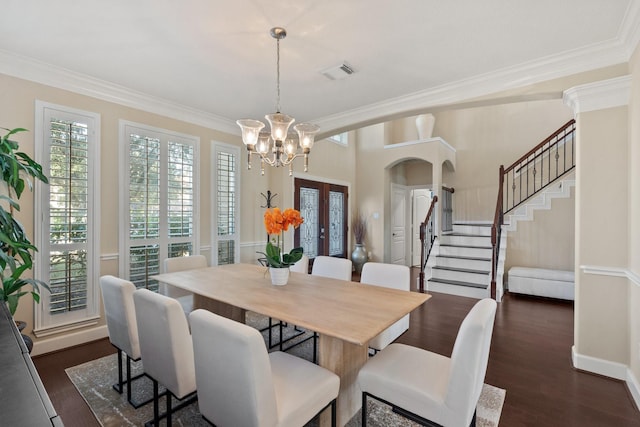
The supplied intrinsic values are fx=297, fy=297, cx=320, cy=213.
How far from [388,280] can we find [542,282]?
370 centimetres

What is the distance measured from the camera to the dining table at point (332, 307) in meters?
1.56

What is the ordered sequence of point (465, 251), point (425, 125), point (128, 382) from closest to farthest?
point (128, 382), point (465, 251), point (425, 125)

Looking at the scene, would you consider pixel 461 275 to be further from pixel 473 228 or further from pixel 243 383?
pixel 243 383

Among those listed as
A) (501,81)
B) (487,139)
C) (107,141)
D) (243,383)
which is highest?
(487,139)

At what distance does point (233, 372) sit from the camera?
4.03 feet

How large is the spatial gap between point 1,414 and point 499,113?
7.77 metres

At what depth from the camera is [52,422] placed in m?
0.72

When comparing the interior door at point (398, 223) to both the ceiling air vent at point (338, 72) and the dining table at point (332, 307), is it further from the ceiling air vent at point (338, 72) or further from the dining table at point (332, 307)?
the dining table at point (332, 307)

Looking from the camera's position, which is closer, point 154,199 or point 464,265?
point 154,199

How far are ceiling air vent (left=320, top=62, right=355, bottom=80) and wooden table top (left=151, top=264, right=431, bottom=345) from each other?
191 cm

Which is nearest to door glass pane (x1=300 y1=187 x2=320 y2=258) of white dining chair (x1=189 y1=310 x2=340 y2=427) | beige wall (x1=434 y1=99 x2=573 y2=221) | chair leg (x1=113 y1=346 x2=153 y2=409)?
beige wall (x1=434 y1=99 x2=573 y2=221)

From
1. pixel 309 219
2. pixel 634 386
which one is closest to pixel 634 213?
pixel 634 386

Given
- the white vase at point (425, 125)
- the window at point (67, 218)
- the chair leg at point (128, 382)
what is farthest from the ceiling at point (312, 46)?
the white vase at point (425, 125)

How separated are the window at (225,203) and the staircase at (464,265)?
3.37 meters
